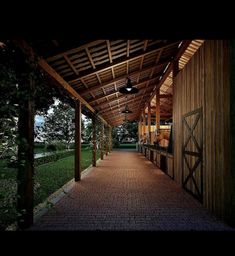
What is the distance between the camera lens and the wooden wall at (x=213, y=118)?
3.94 metres

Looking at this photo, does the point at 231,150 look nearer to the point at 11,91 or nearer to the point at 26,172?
the point at 26,172

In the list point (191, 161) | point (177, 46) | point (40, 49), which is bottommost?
point (191, 161)

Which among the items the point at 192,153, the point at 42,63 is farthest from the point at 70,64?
the point at 192,153

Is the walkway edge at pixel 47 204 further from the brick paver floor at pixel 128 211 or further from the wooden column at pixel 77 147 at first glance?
the wooden column at pixel 77 147

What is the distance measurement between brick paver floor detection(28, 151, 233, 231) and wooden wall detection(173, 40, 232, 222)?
1.29 ft

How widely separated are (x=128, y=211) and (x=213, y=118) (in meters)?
2.32

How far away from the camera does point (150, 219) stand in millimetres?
4090

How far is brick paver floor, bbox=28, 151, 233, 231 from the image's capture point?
3.79 m

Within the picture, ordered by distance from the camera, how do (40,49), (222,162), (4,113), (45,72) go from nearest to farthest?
(4,113)
(222,162)
(40,49)
(45,72)

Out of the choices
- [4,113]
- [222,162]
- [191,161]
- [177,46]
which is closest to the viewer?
[4,113]

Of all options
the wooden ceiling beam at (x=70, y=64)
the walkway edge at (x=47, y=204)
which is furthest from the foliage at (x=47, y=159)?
the wooden ceiling beam at (x=70, y=64)
